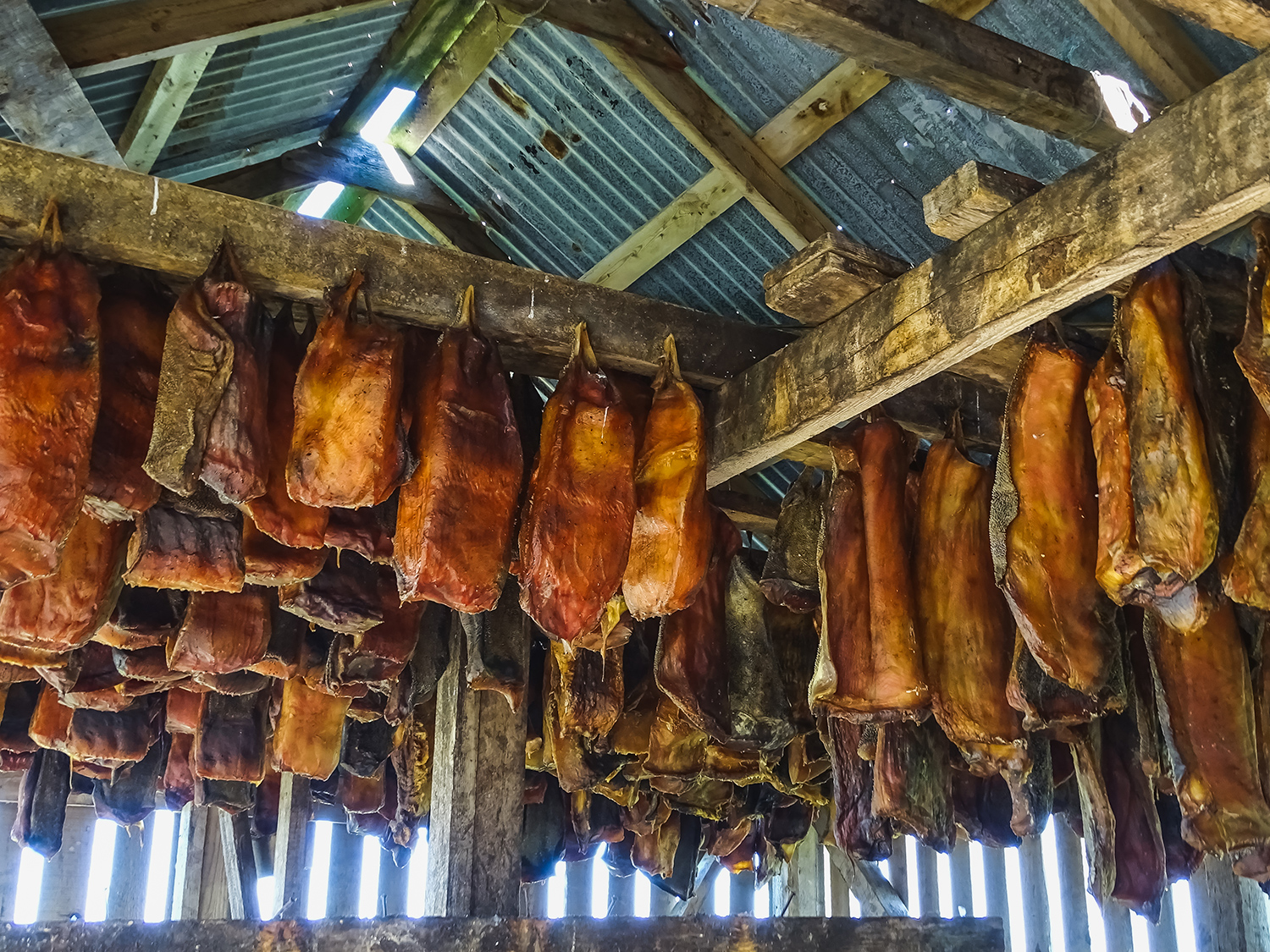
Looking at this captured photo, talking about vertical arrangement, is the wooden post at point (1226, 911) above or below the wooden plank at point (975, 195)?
below

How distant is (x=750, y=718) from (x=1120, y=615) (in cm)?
153

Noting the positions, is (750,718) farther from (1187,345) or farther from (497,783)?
(1187,345)

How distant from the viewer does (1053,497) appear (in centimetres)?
292

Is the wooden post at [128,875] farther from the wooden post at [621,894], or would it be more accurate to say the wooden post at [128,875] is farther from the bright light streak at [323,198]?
the bright light streak at [323,198]

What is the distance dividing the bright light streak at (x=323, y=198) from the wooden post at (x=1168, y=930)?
6487 mm

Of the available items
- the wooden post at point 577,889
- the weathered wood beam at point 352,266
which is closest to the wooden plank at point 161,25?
the weathered wood beam at point 352,266

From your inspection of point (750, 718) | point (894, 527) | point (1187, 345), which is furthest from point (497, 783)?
point (1187, 345)

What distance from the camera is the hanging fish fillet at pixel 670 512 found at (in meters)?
3.22

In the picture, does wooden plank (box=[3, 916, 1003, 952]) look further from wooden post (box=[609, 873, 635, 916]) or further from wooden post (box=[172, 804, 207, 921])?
wooden post (box=[609, 873, 635, 916])

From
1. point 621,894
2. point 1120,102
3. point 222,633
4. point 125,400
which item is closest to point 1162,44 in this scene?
point 1120,102

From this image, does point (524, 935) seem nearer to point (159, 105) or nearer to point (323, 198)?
point (159, 105)

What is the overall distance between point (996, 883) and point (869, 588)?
582 cm

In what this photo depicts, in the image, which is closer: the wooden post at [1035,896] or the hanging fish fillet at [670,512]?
the hanging fish fillet at [670,512]

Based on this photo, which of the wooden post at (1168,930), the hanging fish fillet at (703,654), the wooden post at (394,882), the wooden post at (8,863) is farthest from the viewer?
the wooden post at (394,882)
